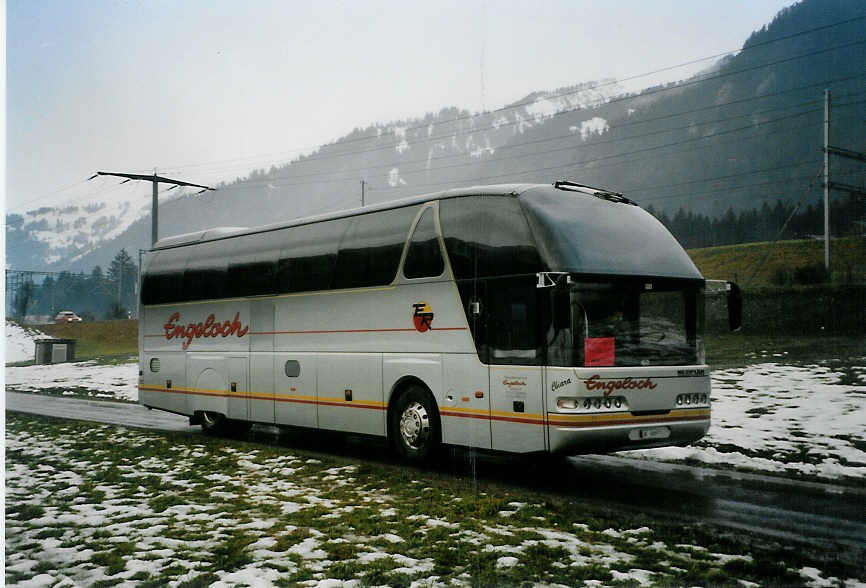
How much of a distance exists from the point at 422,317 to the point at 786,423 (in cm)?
683

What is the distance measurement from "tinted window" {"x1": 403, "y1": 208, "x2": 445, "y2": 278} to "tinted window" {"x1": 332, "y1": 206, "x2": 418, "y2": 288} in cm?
23

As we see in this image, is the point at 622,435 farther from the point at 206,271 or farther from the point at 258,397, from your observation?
the point at 206,271

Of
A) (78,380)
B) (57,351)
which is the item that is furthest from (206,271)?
(57,351)

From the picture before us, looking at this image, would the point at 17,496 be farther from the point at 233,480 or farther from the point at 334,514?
the point at 334,514

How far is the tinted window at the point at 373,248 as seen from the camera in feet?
37.3

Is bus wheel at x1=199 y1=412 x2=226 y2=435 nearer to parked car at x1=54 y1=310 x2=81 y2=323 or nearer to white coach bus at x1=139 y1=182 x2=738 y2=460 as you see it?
white coach bus at x1=139 y1=182 x2=738 y2=460

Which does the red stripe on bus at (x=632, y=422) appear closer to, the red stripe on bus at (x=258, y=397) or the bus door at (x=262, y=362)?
the red stripe on bus at (x=258, y=397)

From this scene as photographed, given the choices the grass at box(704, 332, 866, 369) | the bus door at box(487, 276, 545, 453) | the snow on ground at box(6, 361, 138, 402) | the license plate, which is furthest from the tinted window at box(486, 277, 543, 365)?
the snow on ground at box(6, 361, 138, 402)

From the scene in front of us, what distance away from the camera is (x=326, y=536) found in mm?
6926

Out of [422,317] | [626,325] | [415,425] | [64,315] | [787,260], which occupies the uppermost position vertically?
[787,260]

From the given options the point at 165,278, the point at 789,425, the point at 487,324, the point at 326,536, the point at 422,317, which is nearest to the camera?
the point at 326,536

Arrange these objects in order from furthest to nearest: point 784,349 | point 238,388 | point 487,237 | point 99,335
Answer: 1. point 99,335
2. point 784,349
3. point 238,388
4. point 487,237

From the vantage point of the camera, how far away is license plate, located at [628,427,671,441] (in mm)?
9156

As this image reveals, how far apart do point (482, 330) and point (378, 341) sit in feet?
7.05
